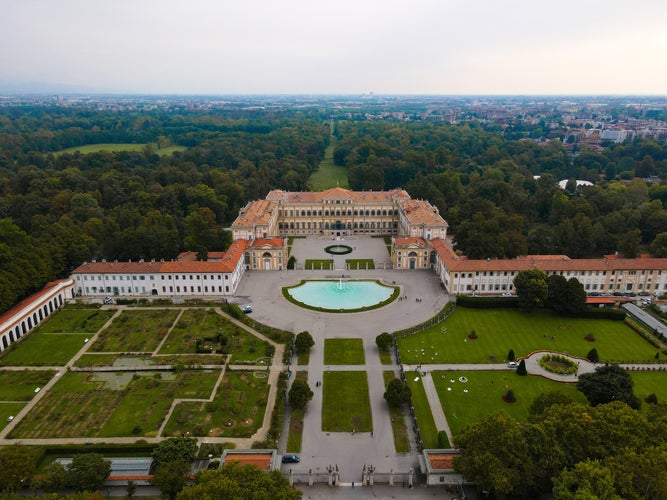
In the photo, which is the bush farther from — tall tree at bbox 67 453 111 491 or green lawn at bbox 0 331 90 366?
green lawn at bbox 0 331 90 366

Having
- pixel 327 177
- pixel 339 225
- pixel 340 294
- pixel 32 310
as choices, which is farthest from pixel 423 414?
pixel 327 177

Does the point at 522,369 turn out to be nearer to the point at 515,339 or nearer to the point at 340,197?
the point at 515,339

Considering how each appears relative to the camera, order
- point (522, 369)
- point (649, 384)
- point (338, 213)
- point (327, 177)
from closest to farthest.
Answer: point (649, 384)
point (522, 369)
point (338, 213)
point (327, 177)

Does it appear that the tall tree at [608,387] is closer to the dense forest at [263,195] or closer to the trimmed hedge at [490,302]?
the trimmed hedge at [490,302]

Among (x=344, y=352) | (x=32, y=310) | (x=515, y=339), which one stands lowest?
(x=344, y=352)

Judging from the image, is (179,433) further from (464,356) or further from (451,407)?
(464,356)

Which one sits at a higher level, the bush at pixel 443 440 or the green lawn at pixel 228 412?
the bush at pixel 443 440

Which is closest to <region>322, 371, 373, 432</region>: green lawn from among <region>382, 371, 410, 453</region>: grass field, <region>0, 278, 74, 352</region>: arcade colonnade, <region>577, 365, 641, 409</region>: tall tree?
<region>382, 371, 410, 453</region>: grass field

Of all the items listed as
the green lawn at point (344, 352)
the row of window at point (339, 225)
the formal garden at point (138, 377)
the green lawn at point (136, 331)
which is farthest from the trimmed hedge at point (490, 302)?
the green lawn at point (136, 331)
